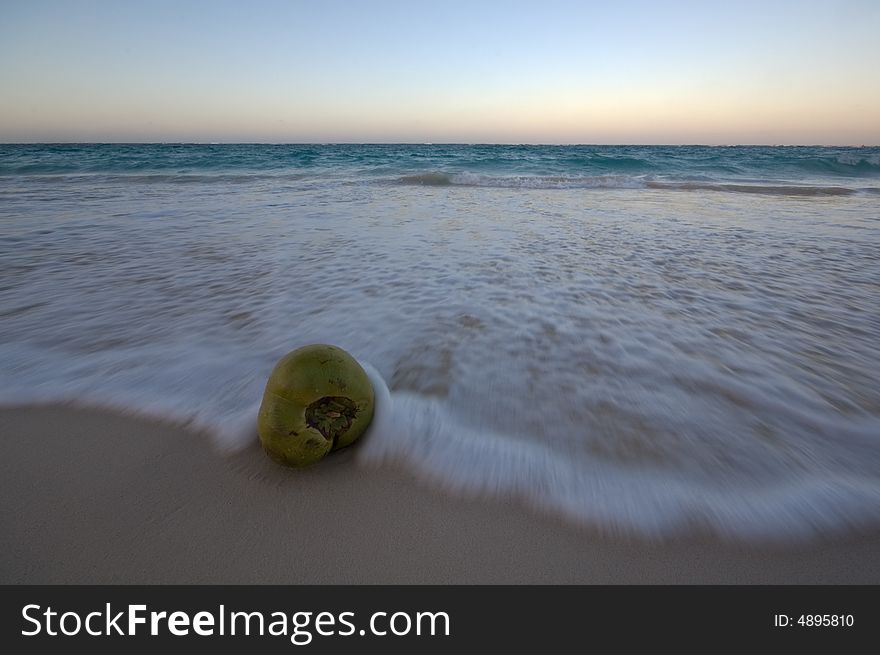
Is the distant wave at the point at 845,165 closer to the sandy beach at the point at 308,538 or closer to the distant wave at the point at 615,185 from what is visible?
the distant wave at the point at 615,185

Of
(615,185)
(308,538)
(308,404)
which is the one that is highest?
(615,185)

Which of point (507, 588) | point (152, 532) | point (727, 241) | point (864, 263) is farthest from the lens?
point (727, 241)

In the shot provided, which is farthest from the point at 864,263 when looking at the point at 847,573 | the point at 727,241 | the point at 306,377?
the point at 306,377

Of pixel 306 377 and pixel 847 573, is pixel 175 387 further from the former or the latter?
pixel 847 573

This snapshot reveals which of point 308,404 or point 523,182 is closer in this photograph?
point 308,404

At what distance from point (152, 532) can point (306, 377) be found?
0.66 m

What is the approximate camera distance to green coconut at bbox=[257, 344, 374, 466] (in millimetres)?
1514

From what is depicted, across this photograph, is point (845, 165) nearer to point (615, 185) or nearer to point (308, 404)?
point (615, 185)

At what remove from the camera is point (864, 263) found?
15.0ft

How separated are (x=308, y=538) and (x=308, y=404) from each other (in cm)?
41

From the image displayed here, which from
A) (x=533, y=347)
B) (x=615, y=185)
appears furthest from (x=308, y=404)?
(x=615, y=185)

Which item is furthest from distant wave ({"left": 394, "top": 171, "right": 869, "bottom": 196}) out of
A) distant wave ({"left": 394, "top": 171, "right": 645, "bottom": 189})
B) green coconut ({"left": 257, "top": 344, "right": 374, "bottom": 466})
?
green coconut ({"left": 257, "top": 344, "right": 374, "bottom": 466})

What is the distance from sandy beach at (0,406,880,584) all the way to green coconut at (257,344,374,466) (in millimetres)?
123

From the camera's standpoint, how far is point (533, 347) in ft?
8.81
